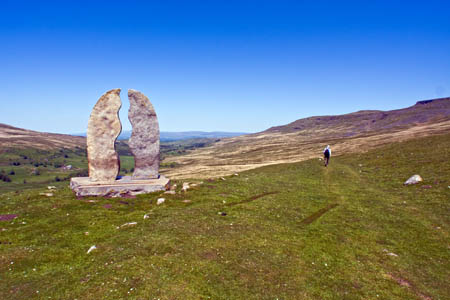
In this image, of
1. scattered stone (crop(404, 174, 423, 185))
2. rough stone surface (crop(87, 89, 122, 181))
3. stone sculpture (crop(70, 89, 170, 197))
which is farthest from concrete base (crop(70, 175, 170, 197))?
scattered stone (crop(404, 174, 423, 185))

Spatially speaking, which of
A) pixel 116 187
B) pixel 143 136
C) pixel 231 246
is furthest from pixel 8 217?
pixel 231 246

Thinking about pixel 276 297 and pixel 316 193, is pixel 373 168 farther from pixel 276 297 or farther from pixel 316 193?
pixel 276 297

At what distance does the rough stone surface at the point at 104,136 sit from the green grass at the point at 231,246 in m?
4.34

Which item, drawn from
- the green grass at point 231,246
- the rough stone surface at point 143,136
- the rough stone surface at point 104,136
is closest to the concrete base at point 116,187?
the green grass at point 231,246

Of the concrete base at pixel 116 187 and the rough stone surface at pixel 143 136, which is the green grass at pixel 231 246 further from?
the rough stone surface at pixel 143 136

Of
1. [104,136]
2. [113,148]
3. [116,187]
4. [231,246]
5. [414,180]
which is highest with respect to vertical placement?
[104,136]

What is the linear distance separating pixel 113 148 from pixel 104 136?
5.59ft

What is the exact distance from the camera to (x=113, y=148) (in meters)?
30.8

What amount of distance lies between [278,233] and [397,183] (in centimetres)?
2460

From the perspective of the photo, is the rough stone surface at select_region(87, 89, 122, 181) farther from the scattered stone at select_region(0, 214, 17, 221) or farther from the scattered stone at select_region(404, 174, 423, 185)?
the scattered stone at select_region(404, 174, 423, 185)

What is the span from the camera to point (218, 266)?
14.1 m

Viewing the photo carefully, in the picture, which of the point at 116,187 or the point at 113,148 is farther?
the point at 113,148

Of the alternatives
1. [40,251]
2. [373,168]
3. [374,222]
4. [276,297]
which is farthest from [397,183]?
[40,251]

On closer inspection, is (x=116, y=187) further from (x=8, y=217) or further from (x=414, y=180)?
(x=414, y=180)
